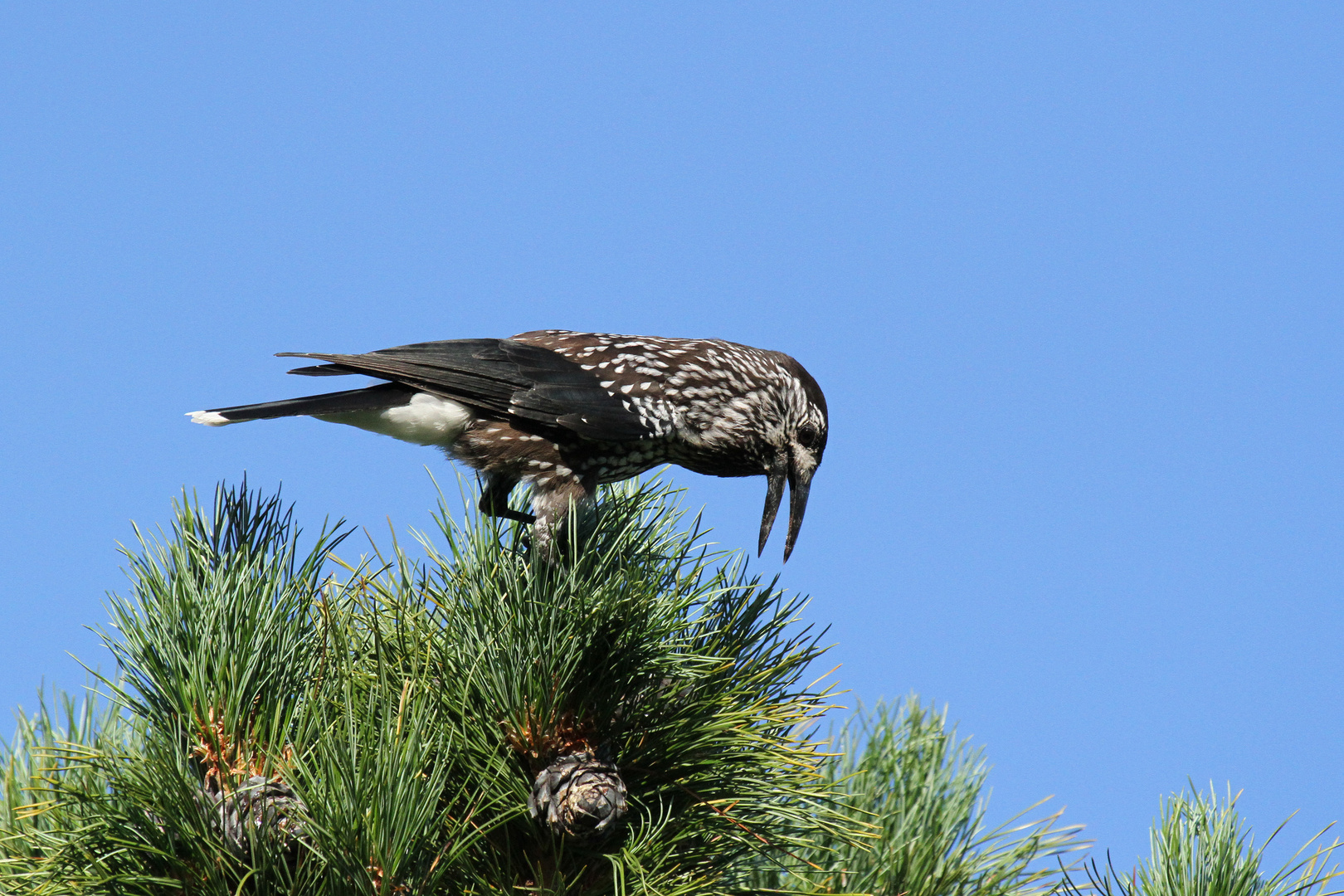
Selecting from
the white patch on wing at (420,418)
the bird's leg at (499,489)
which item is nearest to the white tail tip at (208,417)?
the white patch on wing at (420,418)

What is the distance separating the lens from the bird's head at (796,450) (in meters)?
4.66

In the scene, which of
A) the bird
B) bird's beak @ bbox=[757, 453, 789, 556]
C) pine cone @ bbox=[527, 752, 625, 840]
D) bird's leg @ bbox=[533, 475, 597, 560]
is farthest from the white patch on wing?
pine cone @ bbox=[527, 752, 625, 840]

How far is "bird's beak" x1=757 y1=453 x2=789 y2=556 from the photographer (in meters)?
4.68

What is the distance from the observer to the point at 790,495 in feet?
15.6

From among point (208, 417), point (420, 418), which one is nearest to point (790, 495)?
point (420, 418)

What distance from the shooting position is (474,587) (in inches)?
98.4

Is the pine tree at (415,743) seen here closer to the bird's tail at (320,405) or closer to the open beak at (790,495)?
the bird's tail at (320,405)

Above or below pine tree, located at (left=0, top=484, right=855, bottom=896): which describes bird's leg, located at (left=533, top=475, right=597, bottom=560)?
above

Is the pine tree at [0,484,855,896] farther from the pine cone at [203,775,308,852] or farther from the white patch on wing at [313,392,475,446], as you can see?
the white patch on wing at [313,392,475,446]

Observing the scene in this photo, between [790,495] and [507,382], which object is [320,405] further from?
[790,495]

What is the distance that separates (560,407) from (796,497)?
121 centimetres

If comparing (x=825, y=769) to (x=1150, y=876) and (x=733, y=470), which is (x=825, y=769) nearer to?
(x=1150, y=876)

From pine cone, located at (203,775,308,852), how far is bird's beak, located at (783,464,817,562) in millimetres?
2953

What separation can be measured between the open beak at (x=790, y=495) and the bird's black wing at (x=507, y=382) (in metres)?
0.77
